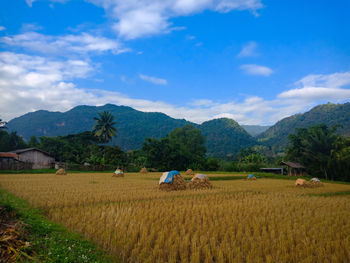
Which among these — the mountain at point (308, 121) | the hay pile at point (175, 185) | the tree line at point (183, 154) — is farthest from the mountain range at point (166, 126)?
the hay pile at point (175, 185)

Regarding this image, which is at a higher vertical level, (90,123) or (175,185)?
(90,123)

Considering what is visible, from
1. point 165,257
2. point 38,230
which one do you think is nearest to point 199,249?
point 165,257

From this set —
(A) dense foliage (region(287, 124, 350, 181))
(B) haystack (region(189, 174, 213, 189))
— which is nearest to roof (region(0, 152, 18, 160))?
(B) haystack (region(189, 174, 213, 189))

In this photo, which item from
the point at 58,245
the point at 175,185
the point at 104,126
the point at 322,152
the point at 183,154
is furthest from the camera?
the point at 104,126

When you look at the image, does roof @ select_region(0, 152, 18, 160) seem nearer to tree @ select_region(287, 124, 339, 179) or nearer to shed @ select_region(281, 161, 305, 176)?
shed @ select_region(281, 161, 305, 176)

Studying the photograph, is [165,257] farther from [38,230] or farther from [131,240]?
[38,230]

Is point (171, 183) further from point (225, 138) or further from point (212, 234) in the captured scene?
point (225, 138)

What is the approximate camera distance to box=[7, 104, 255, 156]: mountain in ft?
330

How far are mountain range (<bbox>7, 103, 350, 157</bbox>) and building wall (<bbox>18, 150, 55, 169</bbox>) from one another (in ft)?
197

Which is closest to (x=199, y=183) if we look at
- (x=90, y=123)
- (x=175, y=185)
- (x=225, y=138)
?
(x=175, y=185)

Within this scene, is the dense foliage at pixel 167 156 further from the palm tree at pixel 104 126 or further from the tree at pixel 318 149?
the tree at pixel 318 149

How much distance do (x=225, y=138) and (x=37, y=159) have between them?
238 ft

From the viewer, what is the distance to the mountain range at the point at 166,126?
95625 mm

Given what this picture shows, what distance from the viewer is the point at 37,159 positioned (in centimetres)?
4119
